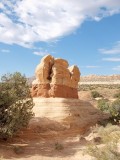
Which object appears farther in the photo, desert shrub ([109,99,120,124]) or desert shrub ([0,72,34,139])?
desert shrub ([109,99,120,124])

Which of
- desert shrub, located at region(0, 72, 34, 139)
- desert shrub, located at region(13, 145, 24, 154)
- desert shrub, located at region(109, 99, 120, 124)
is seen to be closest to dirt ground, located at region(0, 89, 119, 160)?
desert shrub, located at region(13, 145, 24, 154)

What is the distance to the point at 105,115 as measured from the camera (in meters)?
32.6

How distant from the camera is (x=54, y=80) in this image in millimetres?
30297

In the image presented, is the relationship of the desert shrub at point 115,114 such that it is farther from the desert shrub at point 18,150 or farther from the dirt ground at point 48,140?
the desert shrub at point 18,150

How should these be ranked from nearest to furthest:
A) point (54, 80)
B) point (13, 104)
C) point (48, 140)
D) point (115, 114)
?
1. point (13, 104)
2. point (48, 140)
3. point (54, 80)
4. point (115, 114)

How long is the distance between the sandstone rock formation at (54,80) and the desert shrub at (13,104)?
4.74 m

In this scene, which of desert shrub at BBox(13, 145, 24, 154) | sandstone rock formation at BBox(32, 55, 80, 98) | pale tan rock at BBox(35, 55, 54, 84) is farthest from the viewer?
pale tan rock at BBox(35, 55, 54, 84)

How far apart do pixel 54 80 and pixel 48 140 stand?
20.9 feet

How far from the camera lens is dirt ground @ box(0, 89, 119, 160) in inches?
828

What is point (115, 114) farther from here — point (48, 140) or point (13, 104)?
point (13, 104)

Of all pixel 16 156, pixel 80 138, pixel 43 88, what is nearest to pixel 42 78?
pixel 43 88

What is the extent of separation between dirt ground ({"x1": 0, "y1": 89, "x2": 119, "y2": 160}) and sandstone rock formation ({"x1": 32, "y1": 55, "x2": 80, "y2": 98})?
52.4 inches

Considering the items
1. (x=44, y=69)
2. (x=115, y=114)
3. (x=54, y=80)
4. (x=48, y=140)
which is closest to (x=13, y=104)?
(x=48, y=140)

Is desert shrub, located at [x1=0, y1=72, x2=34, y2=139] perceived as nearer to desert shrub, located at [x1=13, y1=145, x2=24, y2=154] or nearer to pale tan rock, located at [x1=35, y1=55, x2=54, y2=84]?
desert shrub, located at [x1=13, y1=145, x2=24, y2=154]
